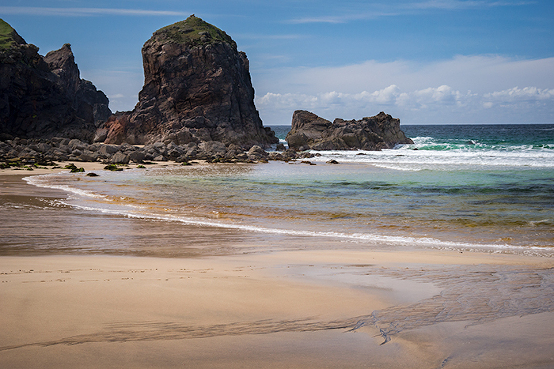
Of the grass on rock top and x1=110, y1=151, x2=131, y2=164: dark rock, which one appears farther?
the grass on rock top

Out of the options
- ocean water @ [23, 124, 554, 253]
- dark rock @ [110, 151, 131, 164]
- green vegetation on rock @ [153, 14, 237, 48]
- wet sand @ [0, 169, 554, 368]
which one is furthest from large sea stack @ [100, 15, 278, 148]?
wet sand @ [0, 169, 554, 368]

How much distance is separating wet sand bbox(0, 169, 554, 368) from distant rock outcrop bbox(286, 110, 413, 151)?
44.9m

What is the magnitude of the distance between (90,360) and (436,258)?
14.9ft

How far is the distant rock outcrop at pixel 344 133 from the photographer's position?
50.3m

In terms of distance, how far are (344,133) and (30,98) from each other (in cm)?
4160

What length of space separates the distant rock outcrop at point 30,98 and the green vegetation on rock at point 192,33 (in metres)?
16.9

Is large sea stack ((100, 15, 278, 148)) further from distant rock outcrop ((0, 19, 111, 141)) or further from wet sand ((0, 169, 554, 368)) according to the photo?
wet sand ((0, 169, 554, 368))

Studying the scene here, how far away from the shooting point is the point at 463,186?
16.3 m

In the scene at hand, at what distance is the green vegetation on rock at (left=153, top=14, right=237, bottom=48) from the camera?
5041cm

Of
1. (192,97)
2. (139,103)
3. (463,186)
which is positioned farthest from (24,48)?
(463,186)

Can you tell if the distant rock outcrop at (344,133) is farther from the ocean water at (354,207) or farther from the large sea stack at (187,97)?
the ocean water at (354,207)

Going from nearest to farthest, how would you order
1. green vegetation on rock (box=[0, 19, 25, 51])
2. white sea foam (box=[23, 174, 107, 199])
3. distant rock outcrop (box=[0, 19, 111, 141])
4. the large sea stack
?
white sea foam (box=[23, 174, 107, 199])
the large sea stack
distant rock outcrop (box=[0, 19, 111, 141])
green vegetation on rock (box=[0, 19, 25, 51])

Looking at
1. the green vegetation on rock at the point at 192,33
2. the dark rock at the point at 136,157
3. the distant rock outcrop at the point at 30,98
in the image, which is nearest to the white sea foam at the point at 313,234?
the dark rock at the point at 136,157

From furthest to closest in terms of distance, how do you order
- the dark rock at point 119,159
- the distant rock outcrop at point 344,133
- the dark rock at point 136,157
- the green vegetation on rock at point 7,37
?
1. the green vegetation on rock at point 7,37
2. the distant rock outcrop at point 344,133
3. the dark rock at point 136,157
4. the dark rock at point 119,159
